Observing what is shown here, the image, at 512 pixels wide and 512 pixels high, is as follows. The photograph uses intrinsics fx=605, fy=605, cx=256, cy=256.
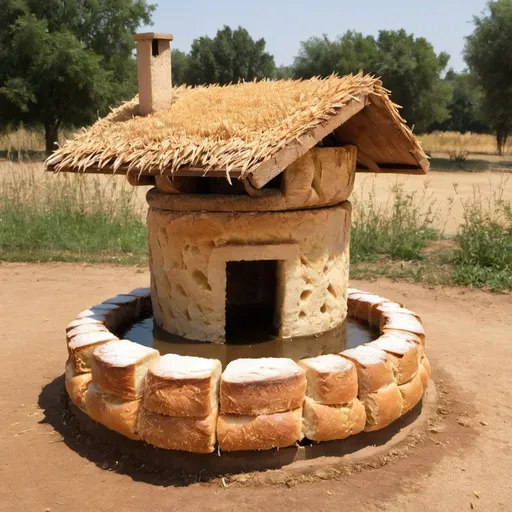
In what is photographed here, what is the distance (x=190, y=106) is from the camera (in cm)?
439

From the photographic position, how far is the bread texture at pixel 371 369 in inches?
135

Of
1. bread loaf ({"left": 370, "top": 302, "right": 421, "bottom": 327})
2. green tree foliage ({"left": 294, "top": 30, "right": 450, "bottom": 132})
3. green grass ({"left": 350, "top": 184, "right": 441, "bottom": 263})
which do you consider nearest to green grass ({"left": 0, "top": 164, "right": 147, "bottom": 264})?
green grass ({"left": 350, "top": 184, "right": 441, "bottom": 263})

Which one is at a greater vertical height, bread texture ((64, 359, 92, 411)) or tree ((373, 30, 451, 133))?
tree ((373, 30, 451, 133))

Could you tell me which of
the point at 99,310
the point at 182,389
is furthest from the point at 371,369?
the point at 99,310

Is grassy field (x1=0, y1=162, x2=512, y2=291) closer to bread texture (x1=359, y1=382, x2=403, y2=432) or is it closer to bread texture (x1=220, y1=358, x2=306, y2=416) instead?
bread texture (x1=359, y1=382, x2=403, y2=432)

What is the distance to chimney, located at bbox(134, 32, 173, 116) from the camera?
4.45m

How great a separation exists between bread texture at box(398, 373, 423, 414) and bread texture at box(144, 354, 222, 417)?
1181mm

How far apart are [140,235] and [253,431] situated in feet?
21.3

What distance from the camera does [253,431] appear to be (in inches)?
124

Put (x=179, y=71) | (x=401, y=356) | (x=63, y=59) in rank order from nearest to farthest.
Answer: (x=401, y=356)
(x=63, y=59)
(x=179, y=71)

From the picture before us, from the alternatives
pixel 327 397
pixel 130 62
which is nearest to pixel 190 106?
pixel 327 397

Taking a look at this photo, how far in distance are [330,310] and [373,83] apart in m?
1.59

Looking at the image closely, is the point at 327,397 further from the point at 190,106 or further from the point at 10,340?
the point at 10,340

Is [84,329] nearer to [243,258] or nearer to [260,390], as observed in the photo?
[243,258]
